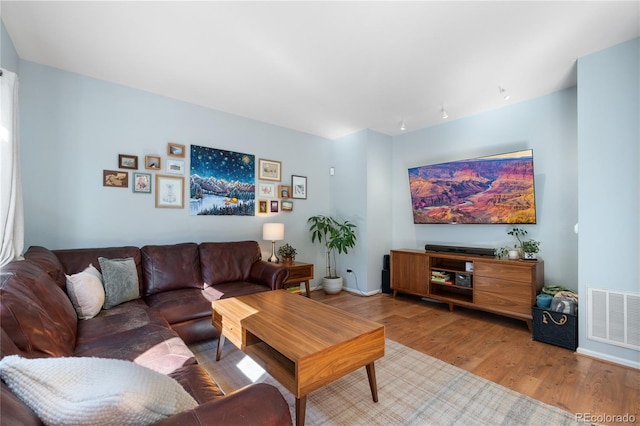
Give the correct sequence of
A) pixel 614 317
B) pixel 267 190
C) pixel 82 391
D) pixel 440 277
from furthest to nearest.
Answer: pixel 267 190
pixel 440 277
pixel 614 317
pixel 82 391

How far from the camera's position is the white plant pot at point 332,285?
173 inches

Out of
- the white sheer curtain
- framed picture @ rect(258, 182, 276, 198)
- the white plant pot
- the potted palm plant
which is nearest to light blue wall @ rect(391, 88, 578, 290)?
A: the potted palm plant

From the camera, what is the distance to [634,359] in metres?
2.19

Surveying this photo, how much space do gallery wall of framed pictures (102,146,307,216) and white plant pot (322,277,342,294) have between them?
4.28ft

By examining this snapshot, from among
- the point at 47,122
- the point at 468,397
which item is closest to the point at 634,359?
the point at 468,397

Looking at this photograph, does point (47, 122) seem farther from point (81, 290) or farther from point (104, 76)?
point (81, 290)

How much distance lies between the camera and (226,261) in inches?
128

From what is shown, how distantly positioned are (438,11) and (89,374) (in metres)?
2.61

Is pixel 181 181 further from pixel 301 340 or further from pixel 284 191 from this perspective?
pixel 301 340

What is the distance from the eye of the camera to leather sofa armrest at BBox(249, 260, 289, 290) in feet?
9.97

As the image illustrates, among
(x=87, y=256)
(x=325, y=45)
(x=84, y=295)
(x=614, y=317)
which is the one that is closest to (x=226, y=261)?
(x=87, y=256)

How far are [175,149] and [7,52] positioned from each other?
147 centimetres

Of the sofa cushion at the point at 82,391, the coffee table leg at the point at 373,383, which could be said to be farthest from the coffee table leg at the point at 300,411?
the sofa cushion at the point at 82,391

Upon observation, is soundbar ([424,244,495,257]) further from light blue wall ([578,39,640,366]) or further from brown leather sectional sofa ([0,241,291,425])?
brown leather sectional sofa ([0,241,291,425])
